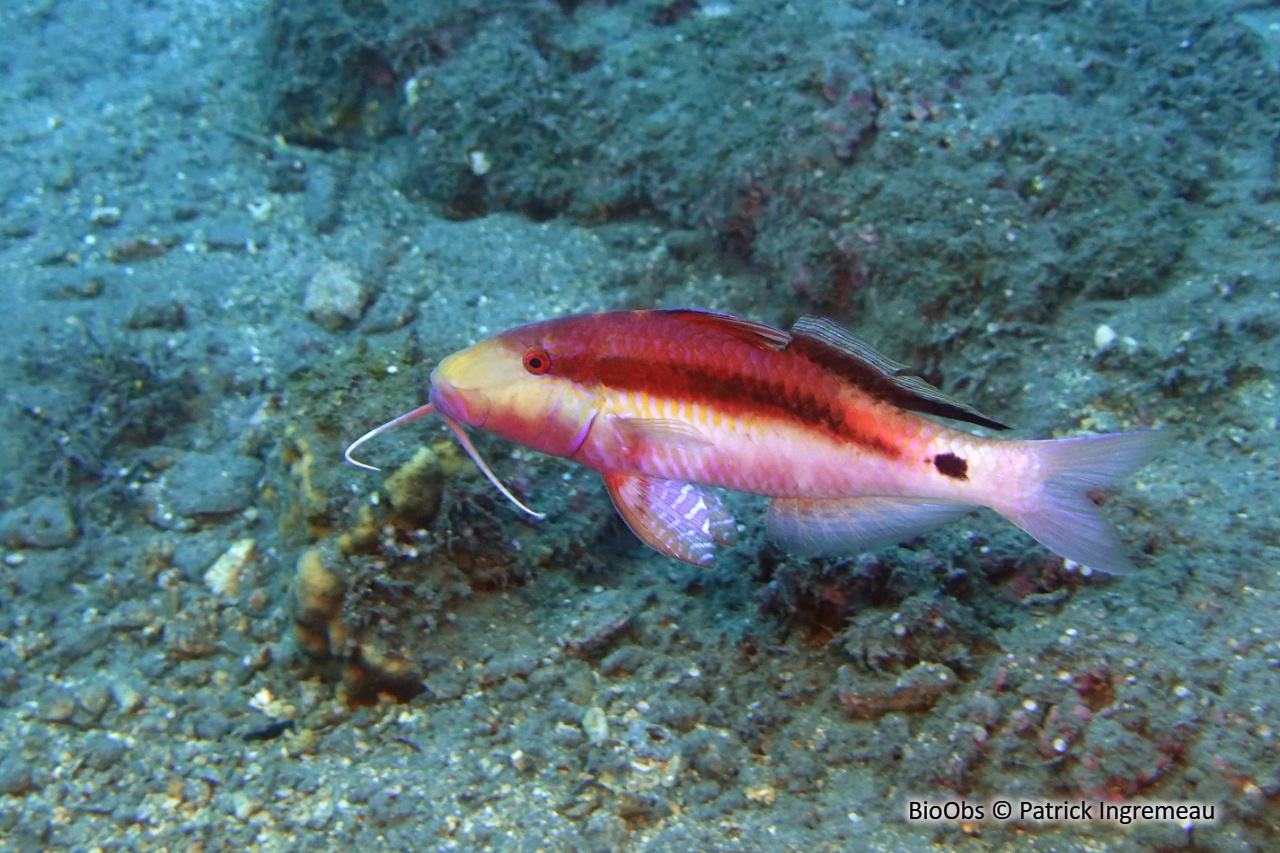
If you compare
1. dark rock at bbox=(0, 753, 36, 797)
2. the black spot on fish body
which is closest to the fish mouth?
the black spot on fish body

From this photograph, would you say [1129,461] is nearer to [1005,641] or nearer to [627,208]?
[1005,641]

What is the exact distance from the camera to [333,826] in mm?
2980

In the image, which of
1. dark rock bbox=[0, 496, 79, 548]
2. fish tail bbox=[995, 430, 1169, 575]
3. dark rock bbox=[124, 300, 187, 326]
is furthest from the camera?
dark rock bbox=[124, 300, 187, 326]

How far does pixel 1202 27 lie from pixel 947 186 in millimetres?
2764

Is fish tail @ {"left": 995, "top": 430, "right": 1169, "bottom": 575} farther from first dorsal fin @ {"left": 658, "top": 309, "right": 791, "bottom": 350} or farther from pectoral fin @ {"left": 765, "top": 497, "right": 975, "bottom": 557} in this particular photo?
first dorsal fin @ {"left": 658, "top": 309, "right": 791, "bottom": 350}

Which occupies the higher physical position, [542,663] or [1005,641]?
[1005,641]

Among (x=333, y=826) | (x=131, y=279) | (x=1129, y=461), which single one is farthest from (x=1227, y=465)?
(x=131, y=279)

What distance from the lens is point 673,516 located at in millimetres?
2529

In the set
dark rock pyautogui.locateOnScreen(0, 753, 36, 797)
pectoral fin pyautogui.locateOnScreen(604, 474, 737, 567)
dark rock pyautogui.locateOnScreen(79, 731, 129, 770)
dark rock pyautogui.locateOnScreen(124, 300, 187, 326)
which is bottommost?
dark rock pyautogui.locateOnScreen(79, 731, 129, 770)

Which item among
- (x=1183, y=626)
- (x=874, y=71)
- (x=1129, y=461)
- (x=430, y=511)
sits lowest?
(x=430, y=511)

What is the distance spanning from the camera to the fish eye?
2457mm

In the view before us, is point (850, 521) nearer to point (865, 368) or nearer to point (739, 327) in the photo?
point (865, 368)

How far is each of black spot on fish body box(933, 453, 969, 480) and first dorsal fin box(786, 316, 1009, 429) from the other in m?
0.13

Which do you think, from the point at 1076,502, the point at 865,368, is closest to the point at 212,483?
the point at 865,368
